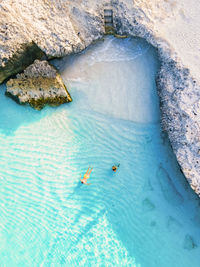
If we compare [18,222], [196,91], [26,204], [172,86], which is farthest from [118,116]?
[18,222]

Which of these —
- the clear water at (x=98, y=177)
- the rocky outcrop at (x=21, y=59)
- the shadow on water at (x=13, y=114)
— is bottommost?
the clear water at (x=98, y=177)

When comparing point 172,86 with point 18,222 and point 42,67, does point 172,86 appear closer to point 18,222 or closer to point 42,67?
point 42,67

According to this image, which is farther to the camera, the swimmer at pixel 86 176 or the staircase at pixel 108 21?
the staircase at pixel 108 21

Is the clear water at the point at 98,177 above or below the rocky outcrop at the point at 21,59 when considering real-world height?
below

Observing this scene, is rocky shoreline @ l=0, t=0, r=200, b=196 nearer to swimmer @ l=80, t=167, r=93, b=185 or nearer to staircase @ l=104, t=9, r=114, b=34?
staircase @ l=104, t=9, r=114, b=34

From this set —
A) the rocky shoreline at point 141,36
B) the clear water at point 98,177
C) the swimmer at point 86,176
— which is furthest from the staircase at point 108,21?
the swimmer at point 86,176

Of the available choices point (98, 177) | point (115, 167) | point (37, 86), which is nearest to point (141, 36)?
point (37, 86)

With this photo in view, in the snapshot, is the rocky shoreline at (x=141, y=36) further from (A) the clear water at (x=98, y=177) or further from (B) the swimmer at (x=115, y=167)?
(B) the swimmer at (x=115, y=167)
